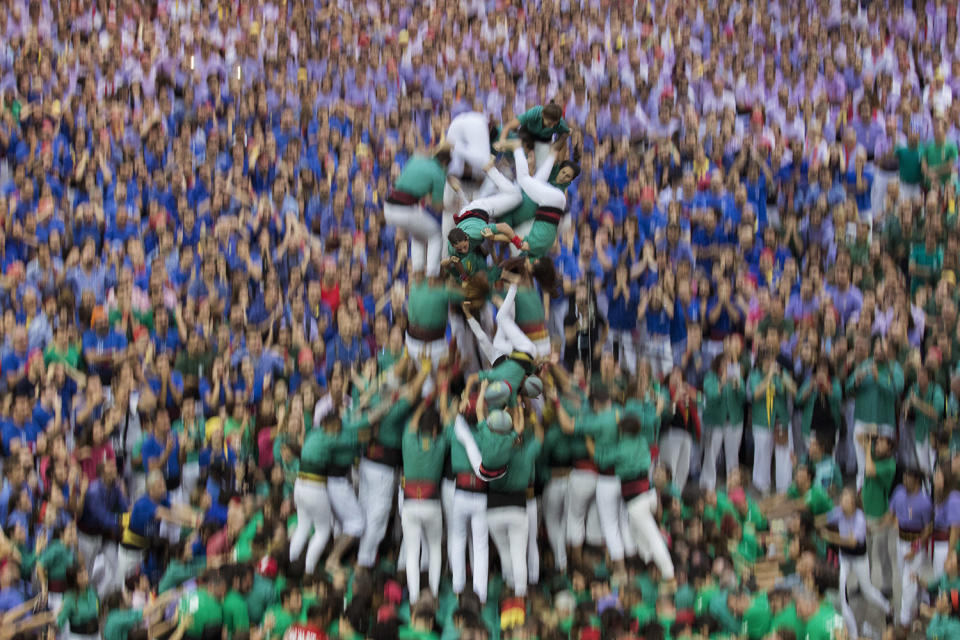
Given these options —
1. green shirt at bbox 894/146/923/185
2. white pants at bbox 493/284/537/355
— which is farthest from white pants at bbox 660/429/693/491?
green shirt at bbox 894/146/923/185

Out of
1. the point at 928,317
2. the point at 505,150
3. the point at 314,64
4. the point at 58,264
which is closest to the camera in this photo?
the point at 505,150

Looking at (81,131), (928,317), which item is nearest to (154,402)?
(81,131)

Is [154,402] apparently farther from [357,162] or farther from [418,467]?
[357,162]

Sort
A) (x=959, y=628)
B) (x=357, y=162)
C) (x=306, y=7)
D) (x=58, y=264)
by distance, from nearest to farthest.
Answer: (x=959, y=628) < (x=58, y=264) < (x=357, y=162) < (x=306, y=7)

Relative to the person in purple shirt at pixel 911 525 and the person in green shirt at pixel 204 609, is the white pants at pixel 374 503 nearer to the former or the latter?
the person in green shirt at pixel 204 609

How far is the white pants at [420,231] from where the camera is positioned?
28.4ft

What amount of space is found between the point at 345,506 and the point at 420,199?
Result: 2.38 metres

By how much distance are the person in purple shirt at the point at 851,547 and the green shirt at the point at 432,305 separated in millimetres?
3140

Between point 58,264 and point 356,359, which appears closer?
point 356,359

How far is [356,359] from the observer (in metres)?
9.66

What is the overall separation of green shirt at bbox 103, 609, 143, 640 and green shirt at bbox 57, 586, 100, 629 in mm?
235

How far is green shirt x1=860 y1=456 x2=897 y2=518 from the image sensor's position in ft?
27.4

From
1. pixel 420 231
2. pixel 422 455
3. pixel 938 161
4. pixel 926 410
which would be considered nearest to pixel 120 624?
pixel 422 455

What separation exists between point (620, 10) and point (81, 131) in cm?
684
